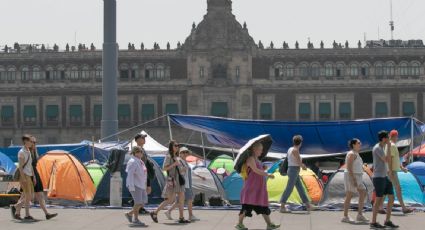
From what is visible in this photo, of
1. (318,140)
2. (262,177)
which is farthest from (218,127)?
(262,177)

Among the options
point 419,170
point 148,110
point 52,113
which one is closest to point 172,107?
point 148,110

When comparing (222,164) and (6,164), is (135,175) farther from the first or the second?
(6,164)

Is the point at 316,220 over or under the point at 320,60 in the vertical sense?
under

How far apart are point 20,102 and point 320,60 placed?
2775 cm

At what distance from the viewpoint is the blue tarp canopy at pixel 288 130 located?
97.9 ft

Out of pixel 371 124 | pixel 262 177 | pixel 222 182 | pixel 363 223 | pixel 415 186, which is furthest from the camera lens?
pixel 371 124

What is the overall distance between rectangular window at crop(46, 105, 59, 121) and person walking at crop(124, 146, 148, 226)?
67.3 m

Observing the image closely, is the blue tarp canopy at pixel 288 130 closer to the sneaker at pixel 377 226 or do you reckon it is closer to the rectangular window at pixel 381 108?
the sneaker at pixel 377 226

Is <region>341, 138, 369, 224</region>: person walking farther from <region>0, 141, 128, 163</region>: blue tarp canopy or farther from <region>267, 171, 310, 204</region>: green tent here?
<region>0, 141, 128, 163</region>: blue tarp canopy

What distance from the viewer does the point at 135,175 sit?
740 inches

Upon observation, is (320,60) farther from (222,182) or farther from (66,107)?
(222,182)

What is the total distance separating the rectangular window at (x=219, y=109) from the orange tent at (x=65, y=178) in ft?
187

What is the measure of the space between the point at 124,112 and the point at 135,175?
216ft

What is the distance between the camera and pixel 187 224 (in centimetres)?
1903
